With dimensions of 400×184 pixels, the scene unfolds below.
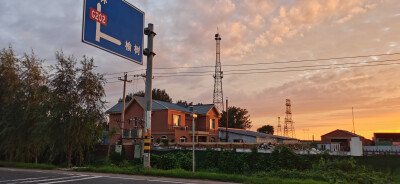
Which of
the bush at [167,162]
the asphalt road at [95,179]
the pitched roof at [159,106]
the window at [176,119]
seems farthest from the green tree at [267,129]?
the asphalt road at [95,179]

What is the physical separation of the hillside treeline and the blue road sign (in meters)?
9.99

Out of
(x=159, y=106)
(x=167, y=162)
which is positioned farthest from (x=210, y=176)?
(x=159, y=106)

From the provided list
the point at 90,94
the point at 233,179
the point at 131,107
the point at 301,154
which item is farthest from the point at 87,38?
the point at 131,107

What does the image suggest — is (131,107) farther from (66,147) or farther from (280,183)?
(280,183)

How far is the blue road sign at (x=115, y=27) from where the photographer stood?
10.5 m

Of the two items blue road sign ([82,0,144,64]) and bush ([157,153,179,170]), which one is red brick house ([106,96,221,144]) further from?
blue road sign ([82,0,144,64])

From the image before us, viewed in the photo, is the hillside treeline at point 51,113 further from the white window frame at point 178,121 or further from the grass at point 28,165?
the white window frame at point 178,121

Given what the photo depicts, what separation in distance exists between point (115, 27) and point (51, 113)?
41.2ft

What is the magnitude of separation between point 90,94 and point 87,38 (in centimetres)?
1283

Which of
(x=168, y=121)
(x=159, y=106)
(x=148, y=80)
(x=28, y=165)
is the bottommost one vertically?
(x=28, y=165)

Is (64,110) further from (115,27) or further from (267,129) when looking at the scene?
(267,129)

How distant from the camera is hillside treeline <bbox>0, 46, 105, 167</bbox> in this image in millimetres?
21484

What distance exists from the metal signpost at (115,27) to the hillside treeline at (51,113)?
32.8ft

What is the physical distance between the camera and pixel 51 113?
21375 millimetres
